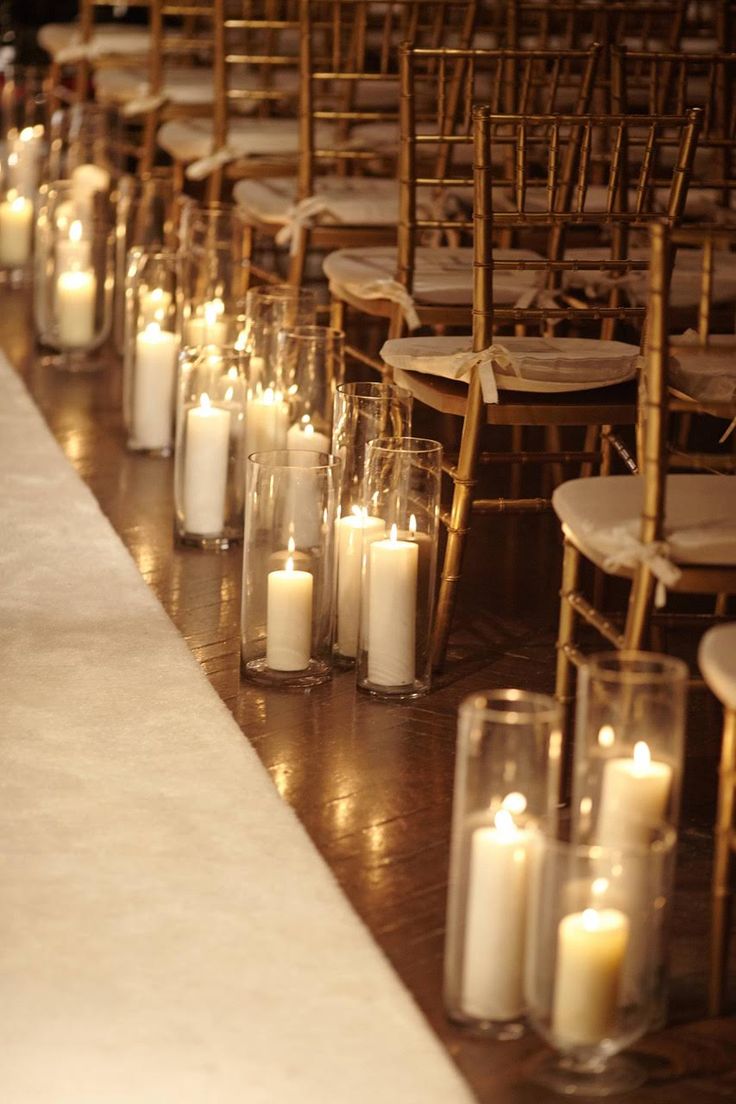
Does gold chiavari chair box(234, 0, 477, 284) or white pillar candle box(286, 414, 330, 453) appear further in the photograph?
gold chiavari chair box(234, 0, 477, 284)

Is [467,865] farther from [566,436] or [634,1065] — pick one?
[566,436]

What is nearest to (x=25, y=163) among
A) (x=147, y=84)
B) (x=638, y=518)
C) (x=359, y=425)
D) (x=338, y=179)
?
(x=147, y=84)

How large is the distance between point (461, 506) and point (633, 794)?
1.08 m

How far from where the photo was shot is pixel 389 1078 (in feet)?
6.41

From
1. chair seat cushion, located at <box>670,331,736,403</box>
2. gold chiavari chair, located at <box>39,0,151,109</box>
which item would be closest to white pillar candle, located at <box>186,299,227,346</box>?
chair seat cushion, located at <box>670,331,736,403</box>

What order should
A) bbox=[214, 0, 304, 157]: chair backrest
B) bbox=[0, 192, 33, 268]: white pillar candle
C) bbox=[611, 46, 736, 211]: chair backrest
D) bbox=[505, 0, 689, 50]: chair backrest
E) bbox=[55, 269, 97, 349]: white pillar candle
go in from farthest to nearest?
bbox=[0, 192, 33, 268]: white pillar candle < bbox=[55, 269, 97, 349]: white pillar candle < bbox=[214, 0, 304, 157]: chair backrest < bbox=[505, 0, 689, 50]: chair backrest < bbox=[611, 46, 736, 211]: chair backrest

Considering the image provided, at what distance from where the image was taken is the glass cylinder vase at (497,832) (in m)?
1.96

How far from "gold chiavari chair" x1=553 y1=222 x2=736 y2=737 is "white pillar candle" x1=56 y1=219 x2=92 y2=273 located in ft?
9.49

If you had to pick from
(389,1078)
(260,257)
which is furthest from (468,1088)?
(260,257)

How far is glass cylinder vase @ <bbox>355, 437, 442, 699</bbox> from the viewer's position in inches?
114

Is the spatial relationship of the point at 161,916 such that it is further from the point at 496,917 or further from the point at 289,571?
the point at 289,571

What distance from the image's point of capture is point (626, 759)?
6.76 feet

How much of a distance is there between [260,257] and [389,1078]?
17.2 ft

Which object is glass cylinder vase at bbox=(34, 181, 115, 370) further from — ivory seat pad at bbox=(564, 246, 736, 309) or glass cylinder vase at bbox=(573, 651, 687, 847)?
glass cylinder vase at bbox=(573, 651, 687, 847)
